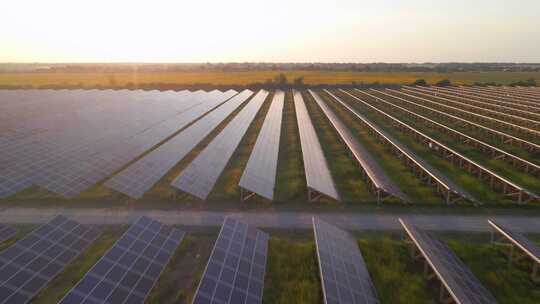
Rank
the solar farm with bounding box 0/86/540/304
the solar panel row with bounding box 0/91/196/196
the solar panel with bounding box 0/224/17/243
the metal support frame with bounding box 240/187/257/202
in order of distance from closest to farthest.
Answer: the solar farm with bounding box 0/86/540/304, the solar panel with bounding box 0/224/17/243, the metal support frame with bounding box 240/187/257/202, the solar panel row with bounding box 0/91/196/196

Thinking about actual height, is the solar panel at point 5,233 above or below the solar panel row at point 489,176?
below

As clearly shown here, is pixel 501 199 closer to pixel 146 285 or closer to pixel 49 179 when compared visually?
pixel 146 285

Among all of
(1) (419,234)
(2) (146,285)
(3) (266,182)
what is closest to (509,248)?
(1) (419,234)

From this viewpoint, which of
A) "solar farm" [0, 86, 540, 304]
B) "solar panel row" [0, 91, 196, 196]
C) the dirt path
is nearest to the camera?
"solar farm" [0, 86, 540, 304]

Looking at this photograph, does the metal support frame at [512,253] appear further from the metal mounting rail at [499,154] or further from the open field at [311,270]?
the metal mounting rail at [499,154]

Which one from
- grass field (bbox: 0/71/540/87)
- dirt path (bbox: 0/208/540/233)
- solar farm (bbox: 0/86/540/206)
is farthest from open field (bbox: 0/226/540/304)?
grass field (bbox: 0/71/540/87)

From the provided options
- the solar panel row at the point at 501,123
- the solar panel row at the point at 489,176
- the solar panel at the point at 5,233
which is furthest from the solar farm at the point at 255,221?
the solar panel row at the point at 501,123

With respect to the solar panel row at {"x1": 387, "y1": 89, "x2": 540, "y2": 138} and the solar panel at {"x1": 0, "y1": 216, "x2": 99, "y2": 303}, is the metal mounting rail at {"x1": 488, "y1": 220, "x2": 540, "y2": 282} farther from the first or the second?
the solar panel row at {"x1": 387, "y1": 89, "x2": 540, "y2": 138}
